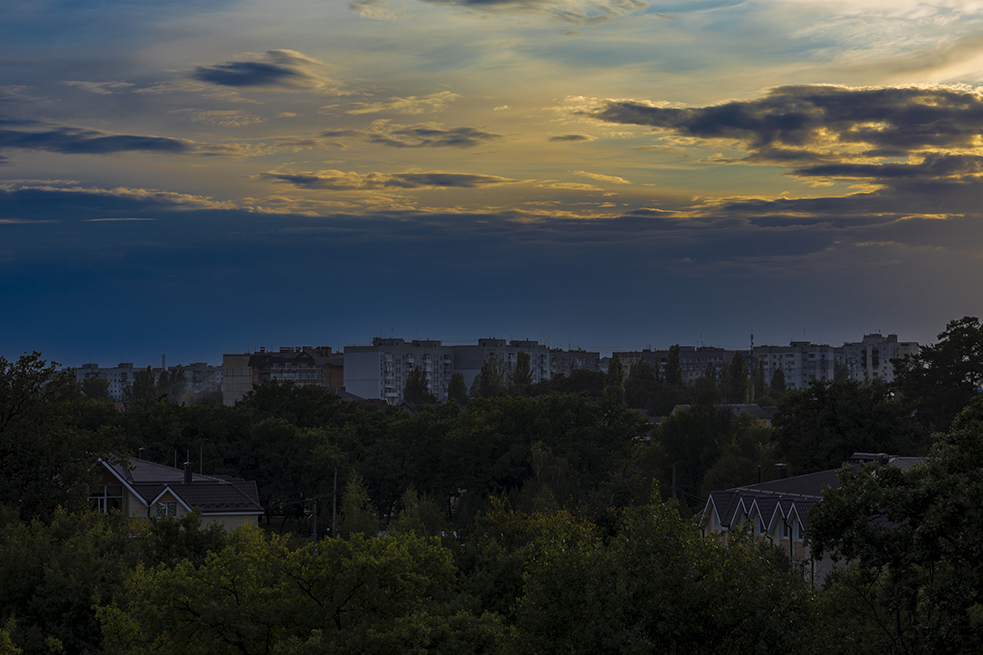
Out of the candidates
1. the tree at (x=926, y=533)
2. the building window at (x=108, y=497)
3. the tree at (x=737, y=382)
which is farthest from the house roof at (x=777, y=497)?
the tree at (x=737, y=382)

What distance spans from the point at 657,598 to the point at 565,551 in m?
2.04

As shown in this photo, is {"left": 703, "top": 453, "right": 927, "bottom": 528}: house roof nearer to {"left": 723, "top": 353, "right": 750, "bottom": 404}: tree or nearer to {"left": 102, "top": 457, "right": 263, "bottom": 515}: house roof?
{"left": 102, "top": 457, "right": 263, "bottom": 515}: house roof

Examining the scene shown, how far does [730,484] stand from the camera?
238ft

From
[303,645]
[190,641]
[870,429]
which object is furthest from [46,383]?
[870,429]

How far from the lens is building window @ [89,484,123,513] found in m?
51.6

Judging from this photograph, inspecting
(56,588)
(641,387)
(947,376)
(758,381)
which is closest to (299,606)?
(56,588)

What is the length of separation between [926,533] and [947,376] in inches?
2477

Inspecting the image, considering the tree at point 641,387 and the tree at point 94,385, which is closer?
the tree at point 94,385

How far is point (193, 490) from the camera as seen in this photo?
52.6 m

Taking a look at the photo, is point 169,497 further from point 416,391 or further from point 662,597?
point 416,391

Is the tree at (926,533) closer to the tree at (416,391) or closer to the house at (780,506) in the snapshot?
the house at (780,506)

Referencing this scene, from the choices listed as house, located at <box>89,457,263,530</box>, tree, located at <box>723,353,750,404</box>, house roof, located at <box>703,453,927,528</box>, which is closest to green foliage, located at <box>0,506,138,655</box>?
house, located at <box>89,457,263,530</box>

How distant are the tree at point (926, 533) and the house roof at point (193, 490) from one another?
40643mm

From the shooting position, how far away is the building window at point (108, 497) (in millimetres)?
51562
